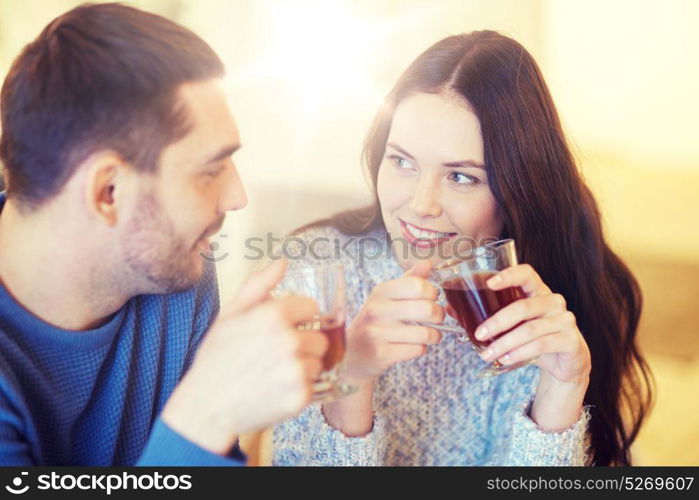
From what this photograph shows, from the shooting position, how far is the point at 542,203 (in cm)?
147

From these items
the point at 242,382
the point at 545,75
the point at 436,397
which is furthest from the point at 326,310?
the point at 545,75

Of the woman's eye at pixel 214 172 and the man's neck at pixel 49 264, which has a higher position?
the woman's eye at pixel 214 172

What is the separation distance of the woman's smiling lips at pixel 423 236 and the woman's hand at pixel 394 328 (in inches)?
13.4

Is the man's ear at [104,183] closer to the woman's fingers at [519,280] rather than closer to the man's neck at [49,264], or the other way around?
the man's neck at [49,264]

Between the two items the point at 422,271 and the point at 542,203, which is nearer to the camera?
the point at 422,271

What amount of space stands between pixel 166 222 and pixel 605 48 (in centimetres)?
151

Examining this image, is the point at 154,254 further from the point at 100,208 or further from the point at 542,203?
the point at 542,203

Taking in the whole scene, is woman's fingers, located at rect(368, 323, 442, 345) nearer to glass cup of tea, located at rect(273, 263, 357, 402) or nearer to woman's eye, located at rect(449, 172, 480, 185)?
glass cup of tea, located at rect(273, 263, 357, 402)

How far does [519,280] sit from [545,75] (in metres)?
0.98

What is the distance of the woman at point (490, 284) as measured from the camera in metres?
1.12

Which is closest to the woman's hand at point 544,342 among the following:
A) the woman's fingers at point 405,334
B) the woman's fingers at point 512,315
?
the woman's fingers at point 512,315

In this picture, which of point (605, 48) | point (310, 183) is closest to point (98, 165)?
point (310, 183)

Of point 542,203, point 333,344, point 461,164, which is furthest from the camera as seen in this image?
point 542,203

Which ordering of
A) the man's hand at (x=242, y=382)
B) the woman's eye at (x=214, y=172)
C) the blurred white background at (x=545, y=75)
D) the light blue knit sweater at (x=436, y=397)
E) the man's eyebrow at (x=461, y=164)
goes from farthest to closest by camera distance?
the blurred white background at (x=545, y=75) → the light blue knit sweater at (x=436, y=397) → the man's eyebrow at (x=461, y=164) → the woman's eye at (x=214, y=172) → the man's hand at (x=242, y=382)
